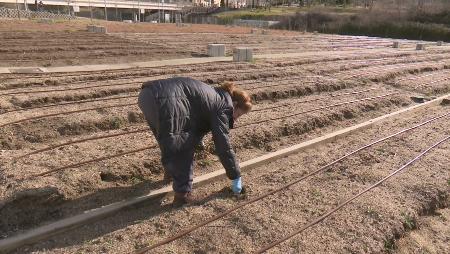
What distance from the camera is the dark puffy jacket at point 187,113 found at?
15.0ft

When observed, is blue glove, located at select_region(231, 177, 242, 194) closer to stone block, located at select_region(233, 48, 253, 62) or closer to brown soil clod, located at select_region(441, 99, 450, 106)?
brown soil clod, located at select_region(441, 99, 450, 106)

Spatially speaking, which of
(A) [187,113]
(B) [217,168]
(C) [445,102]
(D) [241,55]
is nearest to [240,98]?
(A) [187,113]

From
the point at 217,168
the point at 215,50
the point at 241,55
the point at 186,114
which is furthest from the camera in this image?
the point at 215,50

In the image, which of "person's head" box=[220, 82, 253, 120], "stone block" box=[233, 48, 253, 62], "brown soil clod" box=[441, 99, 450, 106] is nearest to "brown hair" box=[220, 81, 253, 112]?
"person's head" box=[220, 82, 253, 120]

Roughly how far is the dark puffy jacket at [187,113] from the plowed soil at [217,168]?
103cm

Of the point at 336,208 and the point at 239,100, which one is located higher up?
the point at 239,100

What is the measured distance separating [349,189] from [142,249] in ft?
10.7

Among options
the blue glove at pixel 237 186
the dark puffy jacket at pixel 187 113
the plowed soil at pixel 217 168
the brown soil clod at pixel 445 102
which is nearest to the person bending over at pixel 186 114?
the dark puffy jacket at pixel 187 113

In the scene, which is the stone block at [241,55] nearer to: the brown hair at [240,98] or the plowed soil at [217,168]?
the plowed soil at [217,168]

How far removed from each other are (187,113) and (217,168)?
2.35 m

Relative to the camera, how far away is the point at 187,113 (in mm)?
4711

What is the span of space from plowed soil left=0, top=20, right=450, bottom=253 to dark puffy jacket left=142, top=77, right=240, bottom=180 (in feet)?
3.38

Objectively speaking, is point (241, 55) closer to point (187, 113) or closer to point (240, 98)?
point (240, 98)

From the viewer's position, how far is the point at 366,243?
4.98 m
